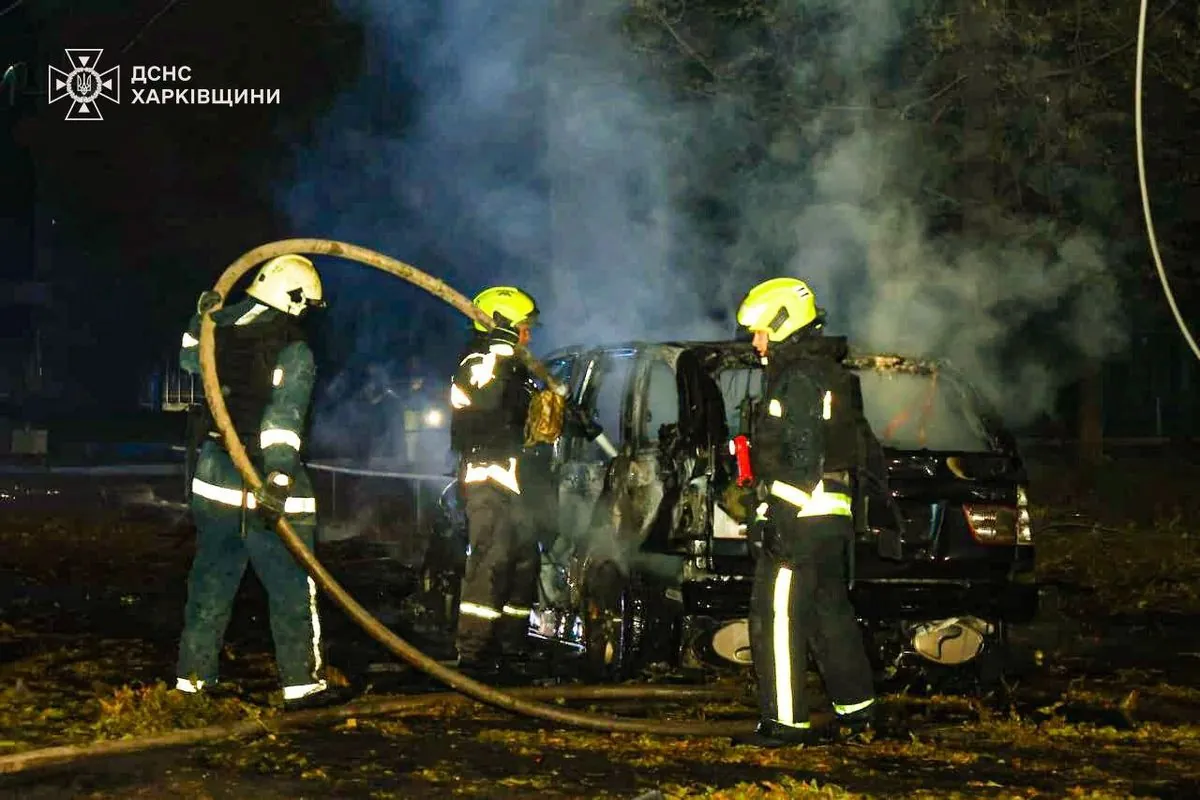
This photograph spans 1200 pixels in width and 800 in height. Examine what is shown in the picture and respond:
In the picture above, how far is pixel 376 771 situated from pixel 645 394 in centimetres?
280

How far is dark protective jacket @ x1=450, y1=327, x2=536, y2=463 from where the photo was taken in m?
8.28

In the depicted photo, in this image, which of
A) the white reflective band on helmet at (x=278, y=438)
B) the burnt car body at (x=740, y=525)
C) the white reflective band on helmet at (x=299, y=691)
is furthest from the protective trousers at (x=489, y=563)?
the white reflective band on helmet at (x=278, y=438)

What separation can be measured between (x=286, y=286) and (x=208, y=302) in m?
0.35

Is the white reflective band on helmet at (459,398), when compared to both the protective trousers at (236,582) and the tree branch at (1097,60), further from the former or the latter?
the tree branch at (1097,60)

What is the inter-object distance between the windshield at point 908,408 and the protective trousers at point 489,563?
126cm

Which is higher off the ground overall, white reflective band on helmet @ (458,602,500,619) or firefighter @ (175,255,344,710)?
firefighter @ (175,255,344,710)

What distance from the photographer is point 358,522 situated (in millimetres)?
17562

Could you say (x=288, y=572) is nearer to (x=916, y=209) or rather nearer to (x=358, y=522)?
(x=916, y=209)

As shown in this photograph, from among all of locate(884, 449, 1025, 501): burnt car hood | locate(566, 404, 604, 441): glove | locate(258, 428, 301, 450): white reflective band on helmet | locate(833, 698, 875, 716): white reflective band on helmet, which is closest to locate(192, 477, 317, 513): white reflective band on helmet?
locate(258, 428, 301, 450): white reflective band on helmet

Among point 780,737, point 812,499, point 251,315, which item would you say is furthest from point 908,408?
point 251,315

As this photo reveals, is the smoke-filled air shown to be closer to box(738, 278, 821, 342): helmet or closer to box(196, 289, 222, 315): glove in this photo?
box(738, 278, 821, 342): helmet

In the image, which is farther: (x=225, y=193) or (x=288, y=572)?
(x=225, y=193)

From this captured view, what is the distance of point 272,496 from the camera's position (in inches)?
259

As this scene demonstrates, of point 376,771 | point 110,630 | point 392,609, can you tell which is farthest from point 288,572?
point 392,609
